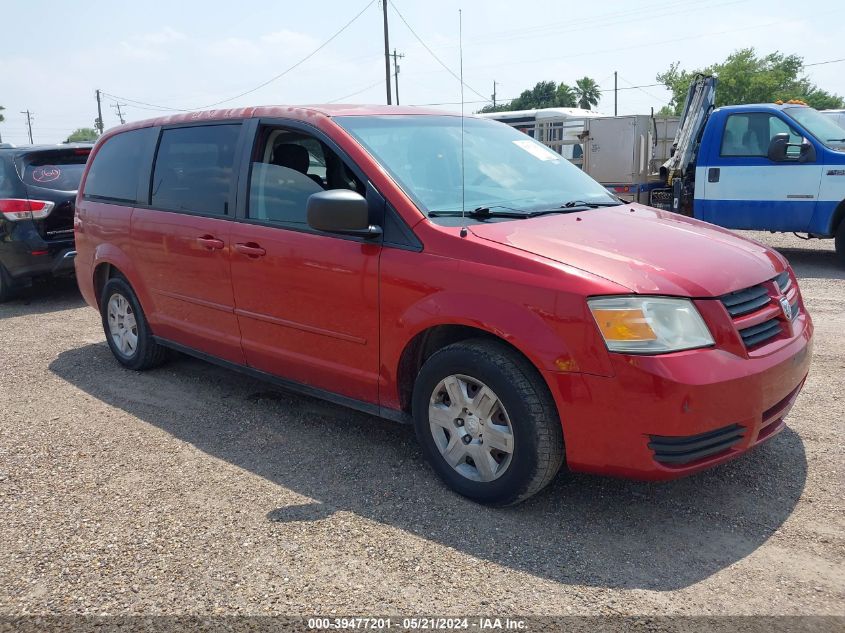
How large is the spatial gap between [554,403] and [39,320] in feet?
20.9

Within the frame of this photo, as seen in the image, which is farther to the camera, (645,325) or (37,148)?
(37,148)

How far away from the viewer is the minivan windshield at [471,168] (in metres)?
3.67

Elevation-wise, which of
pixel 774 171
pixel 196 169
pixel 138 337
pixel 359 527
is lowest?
pixel 359 527

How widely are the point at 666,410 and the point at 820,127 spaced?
8.19 meters

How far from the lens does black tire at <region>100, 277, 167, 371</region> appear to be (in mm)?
5348

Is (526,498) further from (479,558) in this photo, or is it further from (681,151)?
(681,151)

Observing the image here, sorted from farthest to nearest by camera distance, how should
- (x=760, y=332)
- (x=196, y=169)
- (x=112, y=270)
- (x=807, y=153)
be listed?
(x=807, y=153), (x=112, y=270), (x=196, y=169), (x=760, y=332)

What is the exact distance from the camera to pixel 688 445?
9.32 ft

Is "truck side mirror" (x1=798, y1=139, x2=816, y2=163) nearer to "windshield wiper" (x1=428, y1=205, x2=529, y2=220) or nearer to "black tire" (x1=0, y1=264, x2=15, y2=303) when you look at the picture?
"windshield wiper" (x1=428, y1=205, x2=529, y2=220)

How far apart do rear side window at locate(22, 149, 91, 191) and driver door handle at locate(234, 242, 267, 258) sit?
4.65 meters

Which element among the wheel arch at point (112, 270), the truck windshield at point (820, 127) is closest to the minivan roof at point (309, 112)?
the wheel arch at point (112, 270)

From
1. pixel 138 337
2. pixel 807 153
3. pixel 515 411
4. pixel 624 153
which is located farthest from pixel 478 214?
pixel 624 153

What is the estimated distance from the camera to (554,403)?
9.88 feet

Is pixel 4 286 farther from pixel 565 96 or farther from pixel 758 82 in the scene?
pixel 565 96
